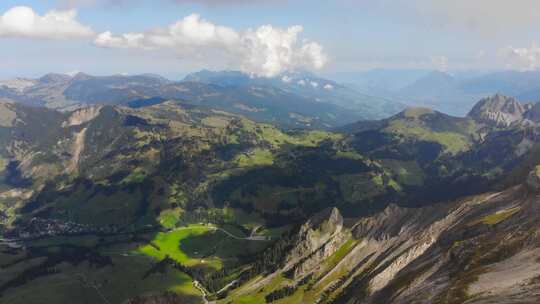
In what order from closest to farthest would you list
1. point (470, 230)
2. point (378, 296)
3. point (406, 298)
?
point (406, 298), point (378, 296), point (470, 230)

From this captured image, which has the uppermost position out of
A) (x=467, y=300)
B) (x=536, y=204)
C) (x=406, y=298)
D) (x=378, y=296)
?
(x=536, y=204)

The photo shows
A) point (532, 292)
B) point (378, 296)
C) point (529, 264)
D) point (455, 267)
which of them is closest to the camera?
point (532, 292)

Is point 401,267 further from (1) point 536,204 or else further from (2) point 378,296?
(1) point 536,204

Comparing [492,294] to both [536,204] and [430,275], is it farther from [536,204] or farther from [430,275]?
[536,204]

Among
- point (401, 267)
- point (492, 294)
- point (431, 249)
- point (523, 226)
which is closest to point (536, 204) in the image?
point (523, 226)

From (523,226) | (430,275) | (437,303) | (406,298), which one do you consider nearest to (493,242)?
(523,226)

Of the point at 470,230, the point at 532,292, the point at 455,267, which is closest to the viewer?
the point at 532,292

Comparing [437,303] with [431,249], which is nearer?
[437,303]

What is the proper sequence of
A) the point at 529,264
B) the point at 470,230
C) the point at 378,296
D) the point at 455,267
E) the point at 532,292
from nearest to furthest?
the point at 532,292 < the point at 529,264 < the point at 455,267 < the point at 378,296 < the point at 470,230

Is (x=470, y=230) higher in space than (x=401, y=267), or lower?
higher
